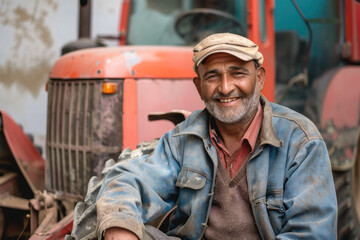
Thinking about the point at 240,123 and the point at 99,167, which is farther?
the point at 99,167

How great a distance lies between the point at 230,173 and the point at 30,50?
507cm

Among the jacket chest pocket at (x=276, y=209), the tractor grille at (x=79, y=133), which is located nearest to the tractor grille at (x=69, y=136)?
the tractor grille at (x=79, y=133)

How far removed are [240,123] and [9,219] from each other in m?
2.01

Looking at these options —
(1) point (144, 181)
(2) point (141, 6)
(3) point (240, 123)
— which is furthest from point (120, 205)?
(2) point (141, 6)

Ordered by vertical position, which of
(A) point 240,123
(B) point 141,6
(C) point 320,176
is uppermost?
(B) point 141,6

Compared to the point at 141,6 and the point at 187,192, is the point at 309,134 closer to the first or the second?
the point at 187,192

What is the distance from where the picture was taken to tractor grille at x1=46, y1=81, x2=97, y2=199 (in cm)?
286

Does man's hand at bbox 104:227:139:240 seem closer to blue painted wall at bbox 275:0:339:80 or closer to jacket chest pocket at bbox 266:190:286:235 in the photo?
jacket chest pocket at bbox 266:190:286:235

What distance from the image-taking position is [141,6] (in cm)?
383

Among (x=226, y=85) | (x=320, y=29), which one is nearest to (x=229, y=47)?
(x=226, y=85)

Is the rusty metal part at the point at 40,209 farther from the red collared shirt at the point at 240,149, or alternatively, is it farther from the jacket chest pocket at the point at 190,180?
the red collared shirt at the point at 240,149

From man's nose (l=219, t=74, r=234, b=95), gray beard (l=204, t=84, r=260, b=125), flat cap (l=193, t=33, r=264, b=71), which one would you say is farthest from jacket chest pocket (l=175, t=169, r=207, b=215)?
flat cap (l=193, t=33, r=264, b=71)

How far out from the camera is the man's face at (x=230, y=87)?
187 centimetres

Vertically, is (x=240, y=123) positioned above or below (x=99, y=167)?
above
